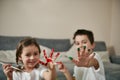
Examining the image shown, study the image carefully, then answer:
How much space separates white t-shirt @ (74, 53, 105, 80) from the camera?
123 cm

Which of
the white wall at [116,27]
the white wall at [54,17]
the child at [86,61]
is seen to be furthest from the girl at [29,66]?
the white wall at [116,27]

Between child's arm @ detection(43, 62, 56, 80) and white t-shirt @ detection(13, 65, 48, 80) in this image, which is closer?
child's arm @ detection(43, 62, 56, 80)

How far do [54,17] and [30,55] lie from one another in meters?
2.61

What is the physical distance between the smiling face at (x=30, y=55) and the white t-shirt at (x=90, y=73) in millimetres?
259

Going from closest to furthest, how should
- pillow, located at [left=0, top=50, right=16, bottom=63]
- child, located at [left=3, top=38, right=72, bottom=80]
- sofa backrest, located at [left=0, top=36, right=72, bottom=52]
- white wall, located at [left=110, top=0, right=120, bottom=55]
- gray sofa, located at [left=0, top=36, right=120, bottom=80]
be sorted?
child, located at [left=3, top=38, right=72, bottom=80] → pillow, located at [left=0, top=50, right=16, bottom=63] → gray sofa, located at [left=0, top=36, right=120, bottom=80] → sofa backrest, located at [left=0, top=36, right=72, bottom=52] → white wall, located at [left=110, top=0, right=120, bottom=55]

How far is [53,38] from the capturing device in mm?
3789

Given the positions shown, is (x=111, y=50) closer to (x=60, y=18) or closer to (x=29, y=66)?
(x=60, y=18)

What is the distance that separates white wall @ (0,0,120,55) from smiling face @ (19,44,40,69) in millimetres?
2434

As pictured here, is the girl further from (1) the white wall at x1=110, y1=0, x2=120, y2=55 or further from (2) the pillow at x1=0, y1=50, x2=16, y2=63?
(1) the white wall at x1=110, y1=0, x2=120, y2=55

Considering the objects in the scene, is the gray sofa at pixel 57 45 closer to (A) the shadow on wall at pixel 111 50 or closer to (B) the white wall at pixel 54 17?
(B) the white wall at pixel 54 17

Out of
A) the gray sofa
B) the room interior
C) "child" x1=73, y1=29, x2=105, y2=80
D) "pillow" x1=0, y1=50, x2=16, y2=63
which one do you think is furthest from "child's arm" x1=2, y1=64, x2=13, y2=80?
the room interior

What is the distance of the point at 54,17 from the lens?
3.78 metres

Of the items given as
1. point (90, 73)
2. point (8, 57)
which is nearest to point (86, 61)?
point (90, 73)

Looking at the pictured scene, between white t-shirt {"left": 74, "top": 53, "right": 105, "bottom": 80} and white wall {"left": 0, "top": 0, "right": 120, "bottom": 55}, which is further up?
white wall {"left": 0, "top": 0, "right": 120, "bottom": 55}
